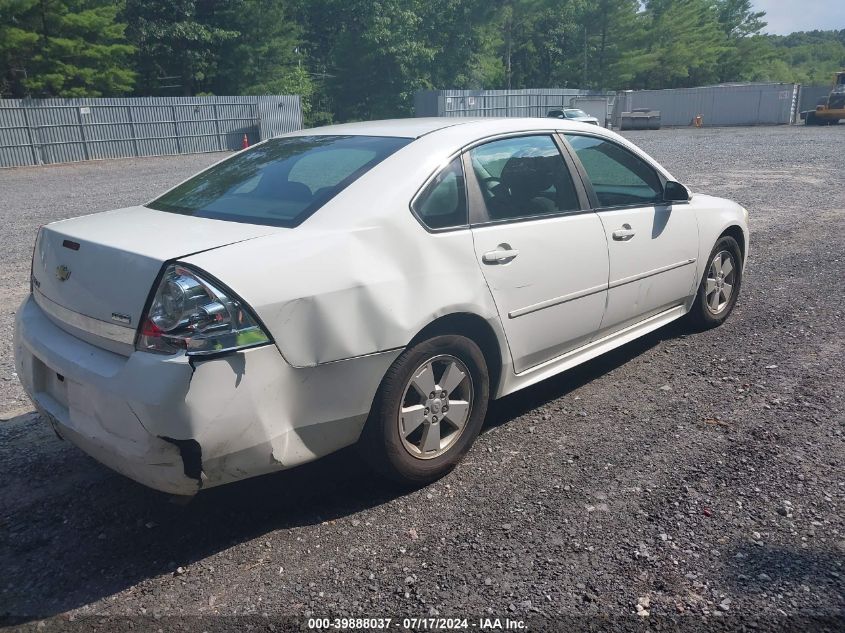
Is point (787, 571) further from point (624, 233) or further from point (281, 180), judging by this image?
point (281, 180)

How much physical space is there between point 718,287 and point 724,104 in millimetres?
49578

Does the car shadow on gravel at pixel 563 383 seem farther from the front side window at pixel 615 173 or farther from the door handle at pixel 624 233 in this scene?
the front side window at pixel 615 173

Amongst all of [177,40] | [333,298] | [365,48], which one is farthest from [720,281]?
[365,48]

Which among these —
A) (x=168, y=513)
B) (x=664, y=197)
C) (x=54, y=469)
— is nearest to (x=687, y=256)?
(x=664, y=197)

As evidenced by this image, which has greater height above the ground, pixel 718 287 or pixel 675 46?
pixel 675 46

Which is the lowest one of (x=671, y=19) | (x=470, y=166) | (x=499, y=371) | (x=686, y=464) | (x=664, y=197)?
(x=686, y=464)

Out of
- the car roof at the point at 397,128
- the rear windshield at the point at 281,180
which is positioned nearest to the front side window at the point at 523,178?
the car roof at the point at 397,128

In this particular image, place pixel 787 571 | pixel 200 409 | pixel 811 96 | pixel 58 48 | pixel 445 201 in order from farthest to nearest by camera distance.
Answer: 1. pixel 811 96
2. pixel 58 48
3. pixel 445 201
4. pixel 787 571
5. pixel 200 409

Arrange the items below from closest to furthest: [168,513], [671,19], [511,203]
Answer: [168,513] → [511,203] → [671,19]

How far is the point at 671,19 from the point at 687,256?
66682mm

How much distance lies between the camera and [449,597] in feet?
8.99

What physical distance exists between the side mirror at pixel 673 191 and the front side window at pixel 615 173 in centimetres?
4

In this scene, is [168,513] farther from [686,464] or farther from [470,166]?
[686,464]

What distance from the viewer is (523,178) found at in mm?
4125
